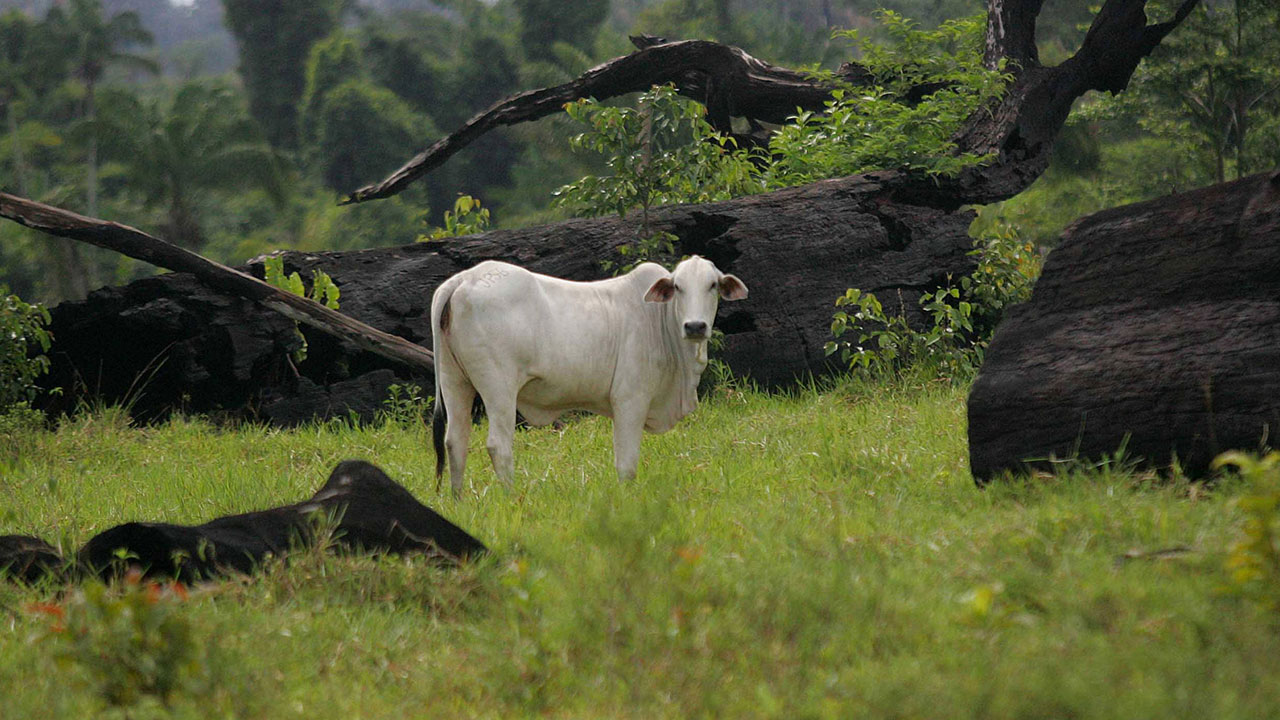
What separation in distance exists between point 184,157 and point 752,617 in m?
42.9

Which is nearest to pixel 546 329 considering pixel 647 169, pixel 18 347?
pixel 647 169

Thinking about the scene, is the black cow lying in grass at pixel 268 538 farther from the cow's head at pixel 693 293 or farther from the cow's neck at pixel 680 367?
the cow's neck at pixel 680 367

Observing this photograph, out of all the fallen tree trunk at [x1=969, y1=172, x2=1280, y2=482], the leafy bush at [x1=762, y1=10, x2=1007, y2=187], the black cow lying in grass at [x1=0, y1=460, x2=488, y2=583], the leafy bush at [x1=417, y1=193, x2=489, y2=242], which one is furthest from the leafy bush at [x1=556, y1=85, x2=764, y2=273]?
the black cow lying in grass at [x1=0, y1=460, x2=488, y2=583]

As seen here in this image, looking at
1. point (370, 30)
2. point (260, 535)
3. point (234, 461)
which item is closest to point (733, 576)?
point (260, 535)

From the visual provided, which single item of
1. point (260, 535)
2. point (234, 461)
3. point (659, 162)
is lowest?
point (234, 461)

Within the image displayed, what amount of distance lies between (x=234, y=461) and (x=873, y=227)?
4.83 m

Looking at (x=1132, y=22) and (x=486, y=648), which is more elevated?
(x=1132, y=22)

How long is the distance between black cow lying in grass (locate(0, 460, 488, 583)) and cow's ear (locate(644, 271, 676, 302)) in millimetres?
1901

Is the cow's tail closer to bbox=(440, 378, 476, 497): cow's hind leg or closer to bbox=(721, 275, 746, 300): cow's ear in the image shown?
bbox=(440, 378, 476, 497): cow's hind leg

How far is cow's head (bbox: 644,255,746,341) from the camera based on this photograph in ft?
18.9

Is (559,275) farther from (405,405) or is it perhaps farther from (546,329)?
(546,329)

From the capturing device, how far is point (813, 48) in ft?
154

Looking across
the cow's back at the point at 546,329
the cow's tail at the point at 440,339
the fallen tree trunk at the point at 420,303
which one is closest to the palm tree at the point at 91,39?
the fallen tree trunk at the point at 420,303

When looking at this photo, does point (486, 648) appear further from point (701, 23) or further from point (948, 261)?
point (701, 23)
